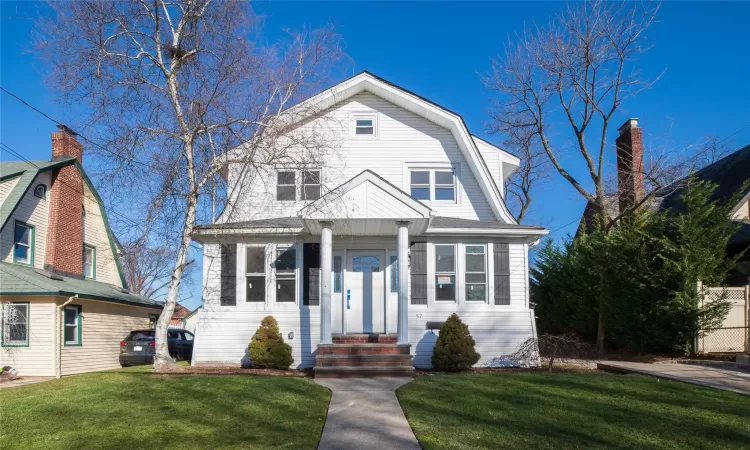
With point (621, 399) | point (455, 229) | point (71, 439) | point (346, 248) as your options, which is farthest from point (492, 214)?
point (71, 439)

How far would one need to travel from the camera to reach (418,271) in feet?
47.9

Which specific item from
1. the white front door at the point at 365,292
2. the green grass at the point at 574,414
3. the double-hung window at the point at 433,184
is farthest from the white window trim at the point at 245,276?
the green grass at the point at 574,414

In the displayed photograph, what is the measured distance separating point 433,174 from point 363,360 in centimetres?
559

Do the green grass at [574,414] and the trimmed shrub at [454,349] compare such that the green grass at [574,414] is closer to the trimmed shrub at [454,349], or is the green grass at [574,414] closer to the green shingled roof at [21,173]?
the trimmed shrub at [454,349]

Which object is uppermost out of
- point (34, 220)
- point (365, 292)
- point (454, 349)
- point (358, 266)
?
point (34, 220)

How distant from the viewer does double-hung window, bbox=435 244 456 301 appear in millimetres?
14633

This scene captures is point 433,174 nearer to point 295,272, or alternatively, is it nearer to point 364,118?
point 364,118

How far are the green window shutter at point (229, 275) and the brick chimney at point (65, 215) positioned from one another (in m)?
7.01

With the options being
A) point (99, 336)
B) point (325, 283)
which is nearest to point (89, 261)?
point (99, 336)

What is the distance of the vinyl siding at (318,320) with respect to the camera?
14211 mm

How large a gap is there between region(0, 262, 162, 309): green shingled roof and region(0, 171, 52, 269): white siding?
0.52 metres

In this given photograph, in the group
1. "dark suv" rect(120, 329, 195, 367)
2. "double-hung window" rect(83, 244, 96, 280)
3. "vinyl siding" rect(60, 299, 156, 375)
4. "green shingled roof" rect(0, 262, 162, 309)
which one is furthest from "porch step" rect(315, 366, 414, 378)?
"double-hung window" rect(83, 244, 96, 280)

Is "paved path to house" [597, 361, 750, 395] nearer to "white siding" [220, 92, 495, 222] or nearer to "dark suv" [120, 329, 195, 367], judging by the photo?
"white siding" [220, 92, 495, 222]

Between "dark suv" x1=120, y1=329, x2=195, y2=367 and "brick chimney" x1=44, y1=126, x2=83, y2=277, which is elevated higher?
"brick chimney" x1=44, y1=126, x2=83, y2=277
